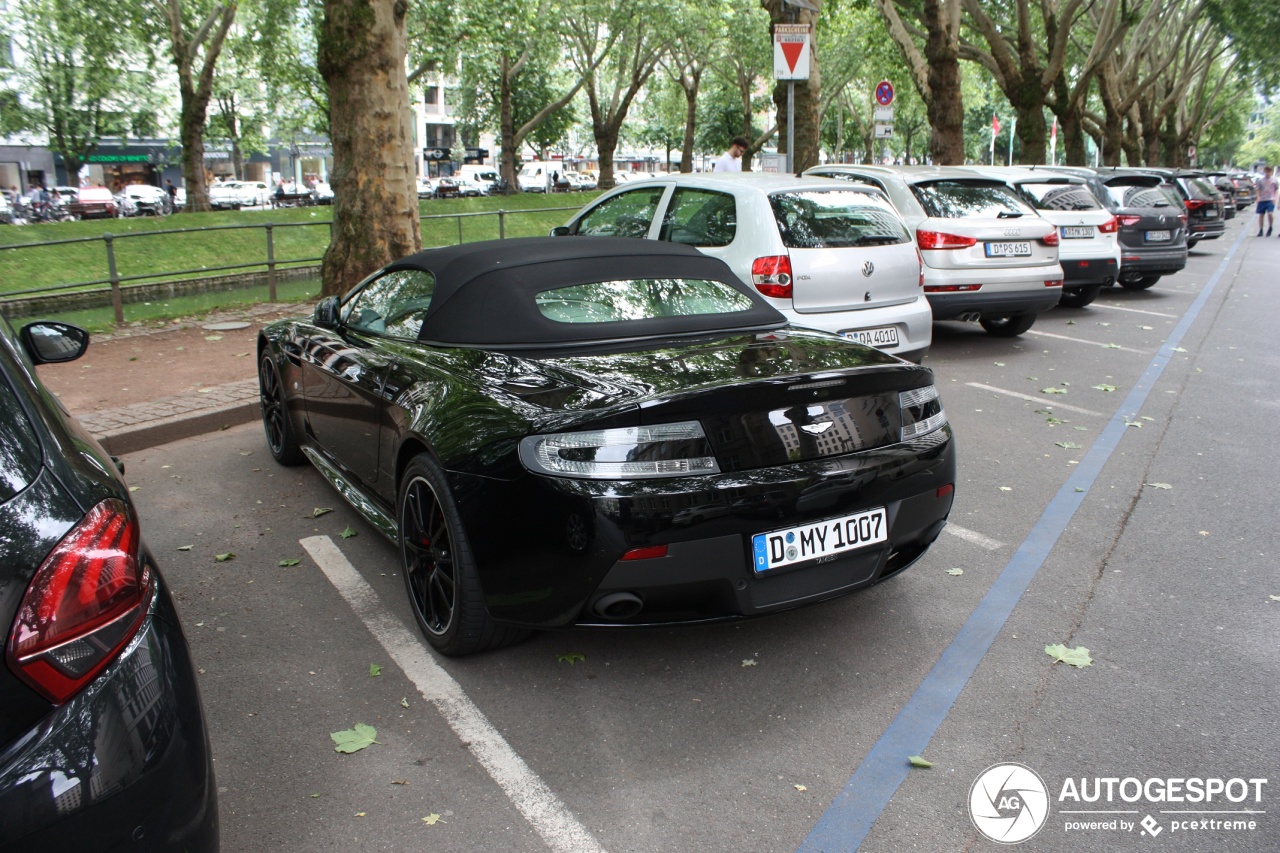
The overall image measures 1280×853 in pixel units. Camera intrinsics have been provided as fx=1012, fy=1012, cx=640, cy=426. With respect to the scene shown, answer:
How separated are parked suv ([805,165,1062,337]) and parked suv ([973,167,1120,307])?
2270 millimetres

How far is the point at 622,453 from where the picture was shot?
10.0 ft

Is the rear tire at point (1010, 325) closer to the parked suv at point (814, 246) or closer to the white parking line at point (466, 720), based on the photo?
the parked suv at point (814, 246)

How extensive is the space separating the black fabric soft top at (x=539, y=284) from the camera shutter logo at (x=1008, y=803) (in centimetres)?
201

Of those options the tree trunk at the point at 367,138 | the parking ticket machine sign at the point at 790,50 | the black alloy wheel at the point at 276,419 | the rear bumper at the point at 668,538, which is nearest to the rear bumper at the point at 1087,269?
the parking ticket machine sign at the point at 790,50

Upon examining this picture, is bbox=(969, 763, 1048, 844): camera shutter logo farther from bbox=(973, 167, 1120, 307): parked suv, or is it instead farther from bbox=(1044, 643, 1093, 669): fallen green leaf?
bbox=(973, 167, 1120, 307): parked suv

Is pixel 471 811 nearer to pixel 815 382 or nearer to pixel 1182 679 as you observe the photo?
pixel 815 382

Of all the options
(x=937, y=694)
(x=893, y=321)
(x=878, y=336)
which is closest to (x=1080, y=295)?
(x=893, y=321)

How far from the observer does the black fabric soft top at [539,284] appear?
3.97 meters

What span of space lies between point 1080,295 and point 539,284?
36.2 feet

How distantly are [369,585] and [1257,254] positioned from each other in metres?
24.3

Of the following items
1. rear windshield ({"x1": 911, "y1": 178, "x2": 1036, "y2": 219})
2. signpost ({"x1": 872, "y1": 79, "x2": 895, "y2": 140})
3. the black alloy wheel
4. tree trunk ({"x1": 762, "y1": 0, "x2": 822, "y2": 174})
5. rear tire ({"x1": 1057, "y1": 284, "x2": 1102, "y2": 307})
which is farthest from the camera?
signpost ({"x1": 872, "y1": 79, "x2": 895, "y2": 140})

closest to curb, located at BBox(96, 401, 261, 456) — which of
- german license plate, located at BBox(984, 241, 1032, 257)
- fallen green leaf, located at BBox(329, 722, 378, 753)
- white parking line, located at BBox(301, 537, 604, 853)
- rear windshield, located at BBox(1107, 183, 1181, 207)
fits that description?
white parking line, located at BBox(301, 537, 604, 853)

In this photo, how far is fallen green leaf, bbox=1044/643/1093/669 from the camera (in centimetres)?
360

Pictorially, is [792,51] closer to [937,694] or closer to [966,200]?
[966,200]
